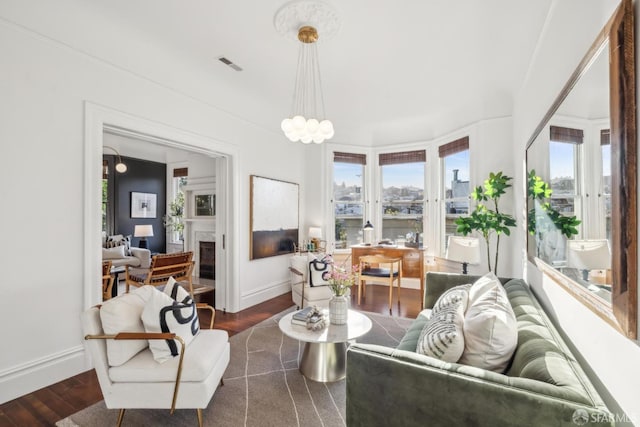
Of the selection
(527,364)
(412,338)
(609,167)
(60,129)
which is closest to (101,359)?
(60,129)

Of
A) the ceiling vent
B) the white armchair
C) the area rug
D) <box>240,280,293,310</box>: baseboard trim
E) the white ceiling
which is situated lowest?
the area rug

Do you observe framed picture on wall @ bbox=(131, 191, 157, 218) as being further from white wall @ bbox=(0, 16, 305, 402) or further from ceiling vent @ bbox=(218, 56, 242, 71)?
ceiling vent @ bbox=(218, 56, 242, 71)

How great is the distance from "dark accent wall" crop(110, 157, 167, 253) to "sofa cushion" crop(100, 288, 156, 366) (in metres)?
6.22

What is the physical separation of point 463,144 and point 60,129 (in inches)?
→ 194

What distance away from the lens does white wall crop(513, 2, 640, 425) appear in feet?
3.44

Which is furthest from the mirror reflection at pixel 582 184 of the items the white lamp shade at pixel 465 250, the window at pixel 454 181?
the window at pixel 454 181

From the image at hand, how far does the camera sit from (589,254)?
1.30 metres

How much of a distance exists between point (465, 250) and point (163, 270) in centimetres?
394

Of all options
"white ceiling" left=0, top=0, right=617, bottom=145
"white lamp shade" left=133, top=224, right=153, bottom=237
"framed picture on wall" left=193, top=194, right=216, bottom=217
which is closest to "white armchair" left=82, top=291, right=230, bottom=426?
"white ceiling" left=0, top=0, right=617, bottom=145

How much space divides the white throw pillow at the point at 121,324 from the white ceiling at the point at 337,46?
220cm

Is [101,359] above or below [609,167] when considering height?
below

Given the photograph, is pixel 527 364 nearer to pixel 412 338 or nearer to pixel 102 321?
pixel 412 338

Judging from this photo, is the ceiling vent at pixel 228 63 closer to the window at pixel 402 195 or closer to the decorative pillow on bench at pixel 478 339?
the decorative pillow on bench at pixel 478 339

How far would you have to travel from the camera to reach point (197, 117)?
12.0ft
